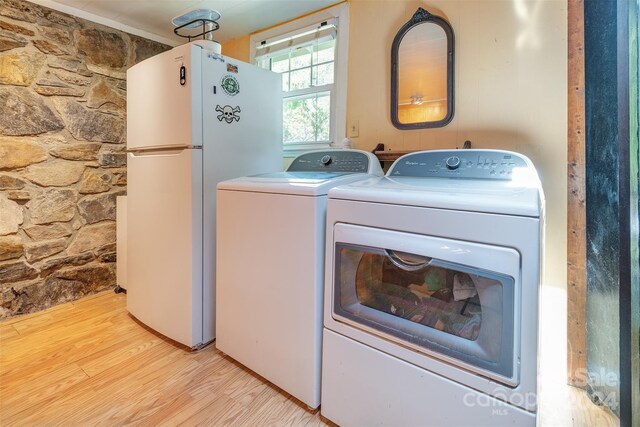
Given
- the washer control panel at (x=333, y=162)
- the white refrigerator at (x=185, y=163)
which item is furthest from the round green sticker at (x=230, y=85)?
the washer control panel at (x=333, y=162)

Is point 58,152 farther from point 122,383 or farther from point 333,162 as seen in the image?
point 333,162

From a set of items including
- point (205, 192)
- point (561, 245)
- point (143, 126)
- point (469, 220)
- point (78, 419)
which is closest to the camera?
point (469, 220)

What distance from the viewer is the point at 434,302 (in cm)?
102

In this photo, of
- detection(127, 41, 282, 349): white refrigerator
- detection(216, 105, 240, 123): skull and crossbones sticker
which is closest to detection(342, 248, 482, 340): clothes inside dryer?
detection(127, 41, 282, 349): white refrigerator

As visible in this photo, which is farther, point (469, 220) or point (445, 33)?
point (445, 33)

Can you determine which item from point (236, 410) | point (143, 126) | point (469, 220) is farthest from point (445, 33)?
point (236, 410)

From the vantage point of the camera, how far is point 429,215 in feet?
3.08

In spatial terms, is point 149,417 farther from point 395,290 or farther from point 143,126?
point 143,126

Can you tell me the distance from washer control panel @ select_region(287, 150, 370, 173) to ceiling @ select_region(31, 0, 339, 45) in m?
1.15

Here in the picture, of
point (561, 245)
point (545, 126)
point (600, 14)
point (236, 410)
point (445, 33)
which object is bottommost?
point (236, 410)

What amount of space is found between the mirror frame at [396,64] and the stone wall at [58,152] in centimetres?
204

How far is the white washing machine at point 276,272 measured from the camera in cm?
123

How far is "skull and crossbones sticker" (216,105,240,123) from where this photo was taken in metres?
1.70

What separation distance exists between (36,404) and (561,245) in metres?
2.35
